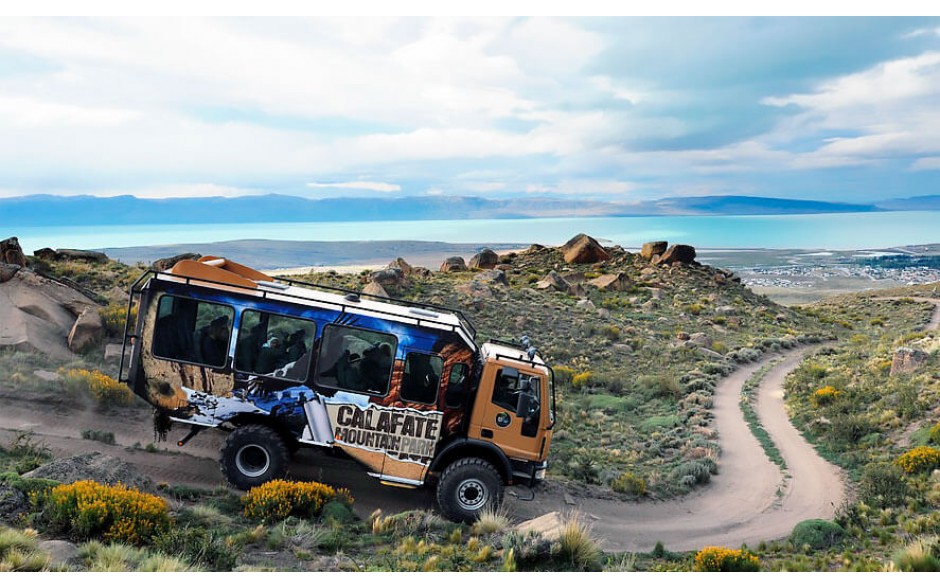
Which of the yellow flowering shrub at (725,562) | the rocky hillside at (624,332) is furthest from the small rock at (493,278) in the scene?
the yellow flowering shrub at (725,562)

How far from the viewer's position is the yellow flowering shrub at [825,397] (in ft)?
72.1

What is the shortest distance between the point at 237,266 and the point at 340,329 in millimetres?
3240

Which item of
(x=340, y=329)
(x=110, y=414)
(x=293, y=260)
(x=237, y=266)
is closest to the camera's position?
(x=340, y=329)

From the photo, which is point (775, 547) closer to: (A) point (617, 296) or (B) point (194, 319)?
(B) point (194, 319)

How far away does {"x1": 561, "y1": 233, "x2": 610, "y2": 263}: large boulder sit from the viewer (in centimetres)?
6394

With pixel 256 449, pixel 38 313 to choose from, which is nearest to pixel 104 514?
pixel 256 449

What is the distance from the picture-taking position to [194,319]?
1111cm

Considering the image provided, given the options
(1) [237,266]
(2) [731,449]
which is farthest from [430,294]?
(1) [237,266]

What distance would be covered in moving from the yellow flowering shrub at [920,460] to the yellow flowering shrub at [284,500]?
13692 mm

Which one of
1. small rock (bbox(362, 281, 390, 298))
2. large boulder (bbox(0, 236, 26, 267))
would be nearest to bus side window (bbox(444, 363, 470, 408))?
small rock (bbox(362, 281, 390, 298))

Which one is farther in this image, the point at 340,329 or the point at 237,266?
the point at 237,266

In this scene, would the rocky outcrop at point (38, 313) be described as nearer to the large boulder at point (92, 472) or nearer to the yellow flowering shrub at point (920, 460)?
the large boulder at point (92, 472)

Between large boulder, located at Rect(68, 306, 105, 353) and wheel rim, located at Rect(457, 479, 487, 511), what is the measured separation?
1471 centimetres

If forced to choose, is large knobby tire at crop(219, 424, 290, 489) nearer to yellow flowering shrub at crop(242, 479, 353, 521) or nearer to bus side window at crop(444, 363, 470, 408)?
yellow flowering shrub at crop(242, 479, 353, 521)
